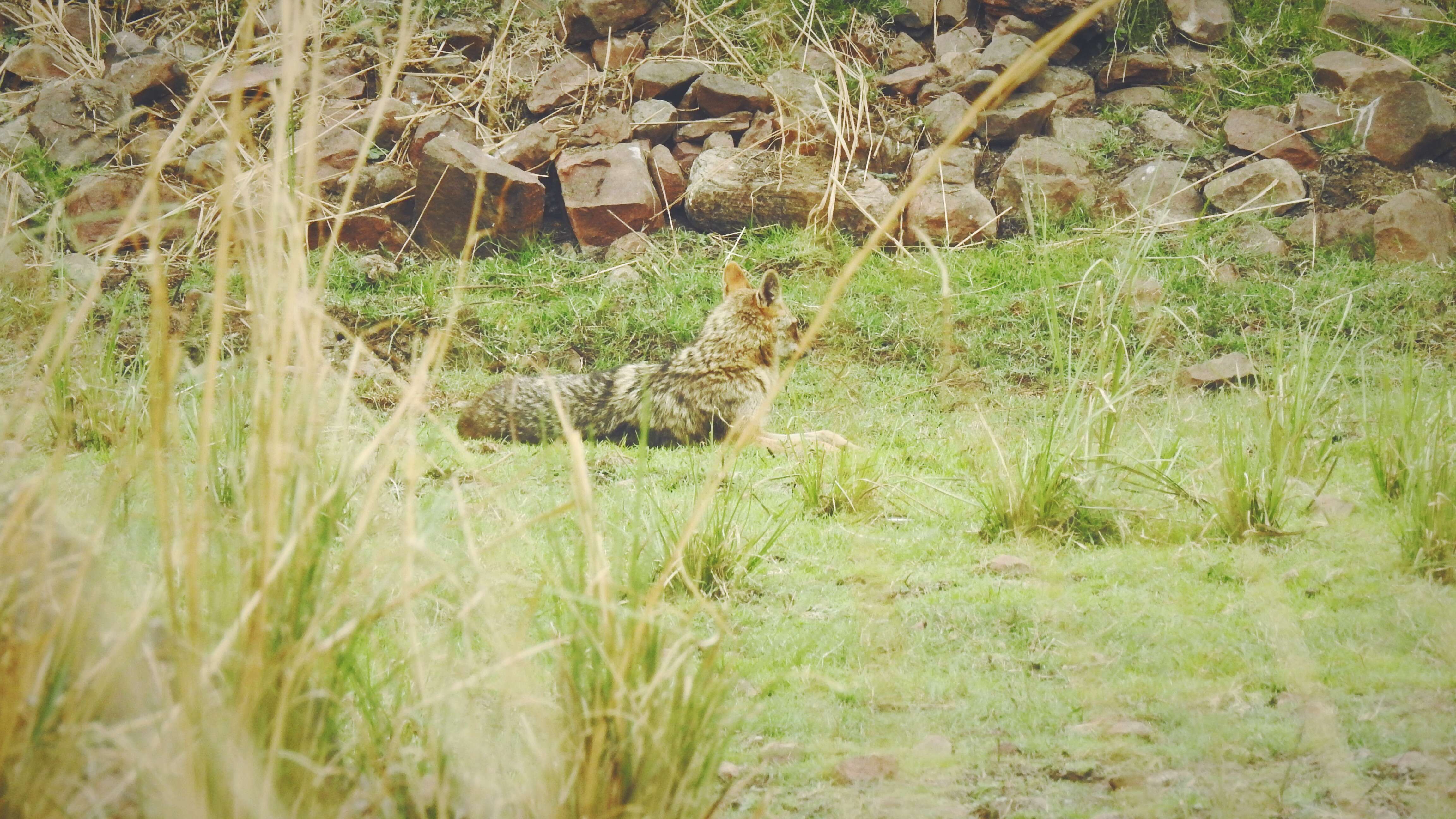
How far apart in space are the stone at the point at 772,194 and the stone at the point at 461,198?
3.93ft

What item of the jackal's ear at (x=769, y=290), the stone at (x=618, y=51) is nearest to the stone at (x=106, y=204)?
the stone at (x=618, y=51)

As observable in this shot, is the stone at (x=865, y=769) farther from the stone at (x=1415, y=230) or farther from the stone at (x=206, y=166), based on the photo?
the stone at (x=206, y=166)

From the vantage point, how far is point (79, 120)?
8391 millimetres

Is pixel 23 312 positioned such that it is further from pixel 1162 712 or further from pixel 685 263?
pixel 1162 712

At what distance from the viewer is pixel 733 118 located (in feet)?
28.6

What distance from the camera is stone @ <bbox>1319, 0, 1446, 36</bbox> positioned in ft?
27.6

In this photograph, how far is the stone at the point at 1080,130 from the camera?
8242 millimetres

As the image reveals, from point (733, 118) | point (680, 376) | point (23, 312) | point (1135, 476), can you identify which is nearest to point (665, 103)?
point (733, 118)

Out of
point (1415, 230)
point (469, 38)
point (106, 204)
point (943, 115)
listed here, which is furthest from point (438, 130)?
point (1415, 230)

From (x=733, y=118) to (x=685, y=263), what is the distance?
1684 millimetres

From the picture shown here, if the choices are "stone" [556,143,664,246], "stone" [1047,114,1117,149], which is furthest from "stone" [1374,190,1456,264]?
"stone" [556,143,664,246]

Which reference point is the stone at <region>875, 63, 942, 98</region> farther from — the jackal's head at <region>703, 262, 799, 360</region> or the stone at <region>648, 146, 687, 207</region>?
the jackal's head at <region>703, 262, 799, 360</region>

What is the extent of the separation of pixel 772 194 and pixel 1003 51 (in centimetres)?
237

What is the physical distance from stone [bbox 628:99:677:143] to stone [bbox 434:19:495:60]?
156 centimetres
